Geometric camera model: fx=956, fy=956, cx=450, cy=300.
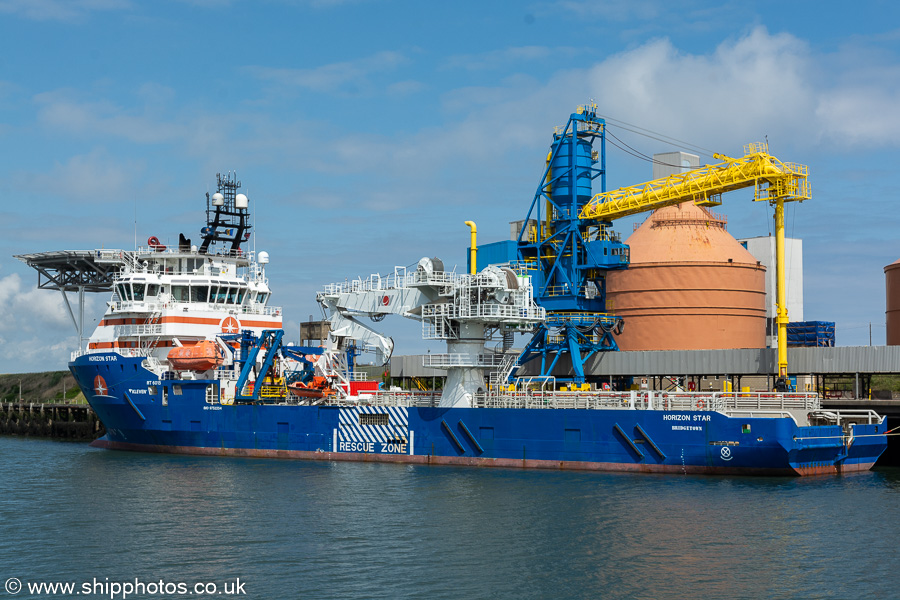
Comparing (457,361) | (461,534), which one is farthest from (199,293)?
(461,534)

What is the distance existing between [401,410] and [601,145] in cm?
1993

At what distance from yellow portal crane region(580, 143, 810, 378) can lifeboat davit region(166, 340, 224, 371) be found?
2018 centimetres

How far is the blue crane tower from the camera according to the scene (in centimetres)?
5053

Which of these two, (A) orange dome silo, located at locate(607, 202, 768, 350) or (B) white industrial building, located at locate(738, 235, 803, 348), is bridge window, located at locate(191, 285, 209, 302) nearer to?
(A) orange dome silo, located at locate(607, 202, 768, 350)

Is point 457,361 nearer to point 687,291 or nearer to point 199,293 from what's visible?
point 199,293

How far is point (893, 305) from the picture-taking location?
51688 mm

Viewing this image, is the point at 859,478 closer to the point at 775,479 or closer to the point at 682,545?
the point at 775,479

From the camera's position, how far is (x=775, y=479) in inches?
1325

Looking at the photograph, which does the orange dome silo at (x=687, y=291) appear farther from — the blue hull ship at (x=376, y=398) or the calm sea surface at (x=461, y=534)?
the calm sea surface at (x=461, y=534)

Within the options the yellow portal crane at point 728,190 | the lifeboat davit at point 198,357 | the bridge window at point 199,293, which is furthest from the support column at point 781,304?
the bridge window at point 199,293

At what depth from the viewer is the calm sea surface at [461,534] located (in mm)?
20656

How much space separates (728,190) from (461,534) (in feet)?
83.5

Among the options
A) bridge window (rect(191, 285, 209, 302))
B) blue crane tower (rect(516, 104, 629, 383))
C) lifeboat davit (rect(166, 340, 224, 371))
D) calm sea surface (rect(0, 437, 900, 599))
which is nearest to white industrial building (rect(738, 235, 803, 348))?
blue crane tower (rect(516, 104, 629, 383))

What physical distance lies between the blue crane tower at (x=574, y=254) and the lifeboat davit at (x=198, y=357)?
1587 cm
